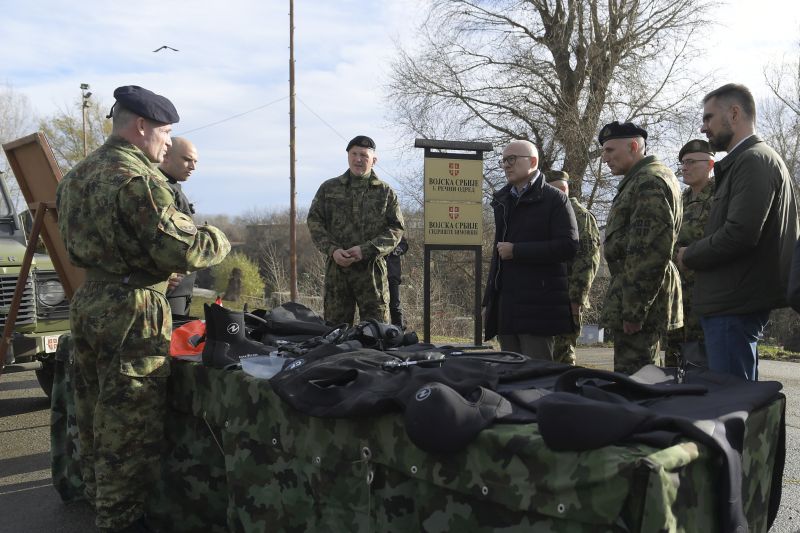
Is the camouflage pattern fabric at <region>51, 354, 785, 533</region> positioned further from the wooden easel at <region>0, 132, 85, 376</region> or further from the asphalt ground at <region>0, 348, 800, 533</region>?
the wooden easel at <region>0, 132, 85, 376</region>

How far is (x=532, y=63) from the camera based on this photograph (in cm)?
2138

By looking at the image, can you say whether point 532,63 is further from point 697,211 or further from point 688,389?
point 688,389

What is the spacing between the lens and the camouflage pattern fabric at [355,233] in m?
5.48

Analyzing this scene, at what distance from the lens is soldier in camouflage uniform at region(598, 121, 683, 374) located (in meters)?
3.82

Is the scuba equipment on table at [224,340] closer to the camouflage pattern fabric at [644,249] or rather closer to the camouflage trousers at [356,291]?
the camouflage pattern fabric at [644,249]

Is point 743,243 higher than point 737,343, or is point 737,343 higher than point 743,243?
point 743,243

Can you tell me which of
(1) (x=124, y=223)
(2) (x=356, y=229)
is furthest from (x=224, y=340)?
(2) (x=356, y=229)

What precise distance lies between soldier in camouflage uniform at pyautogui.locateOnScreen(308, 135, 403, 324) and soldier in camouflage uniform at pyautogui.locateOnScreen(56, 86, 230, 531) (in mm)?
2402

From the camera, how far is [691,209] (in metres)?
5.44

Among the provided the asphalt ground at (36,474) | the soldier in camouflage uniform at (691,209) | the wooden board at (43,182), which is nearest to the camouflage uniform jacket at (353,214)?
the wooden board at (43,182)

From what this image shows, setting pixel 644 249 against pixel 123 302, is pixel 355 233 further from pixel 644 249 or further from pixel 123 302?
pixel 123 302

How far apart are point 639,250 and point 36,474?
4.02 meters

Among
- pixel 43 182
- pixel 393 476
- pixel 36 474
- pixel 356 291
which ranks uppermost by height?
pixel 43 182

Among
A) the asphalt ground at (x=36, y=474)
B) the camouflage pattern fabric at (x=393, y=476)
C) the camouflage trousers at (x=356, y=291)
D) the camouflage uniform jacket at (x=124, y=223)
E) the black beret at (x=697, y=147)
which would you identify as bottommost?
the asphalt ground at (x=36, y=474)
